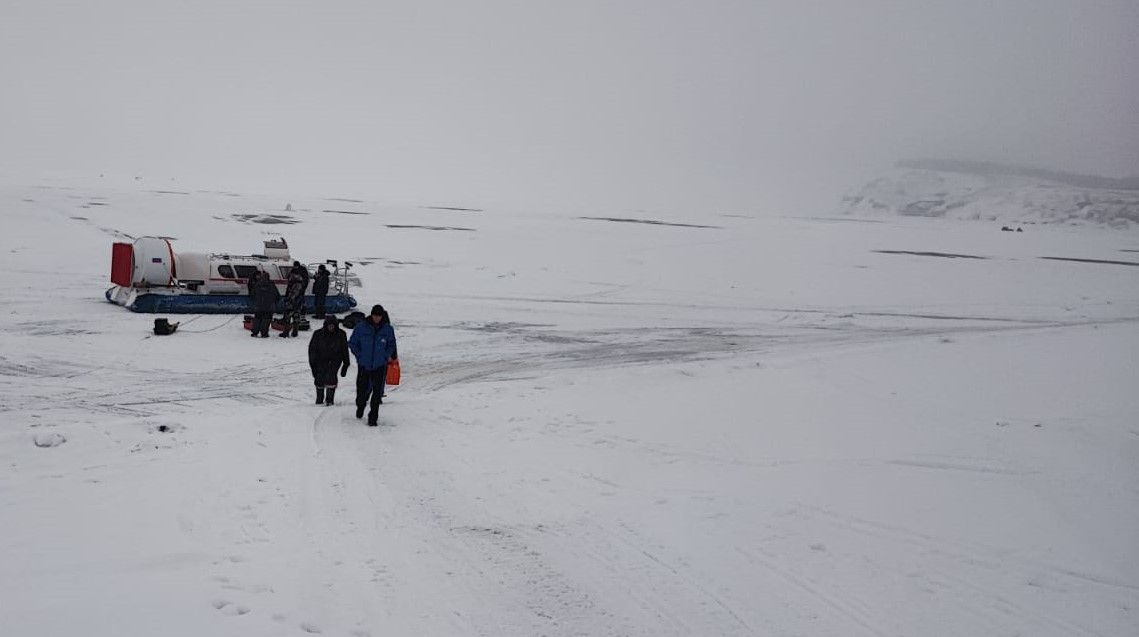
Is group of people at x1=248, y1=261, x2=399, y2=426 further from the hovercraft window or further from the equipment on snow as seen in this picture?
the hovercraft window

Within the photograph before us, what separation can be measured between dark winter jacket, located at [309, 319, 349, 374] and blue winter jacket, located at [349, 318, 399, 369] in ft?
3.16

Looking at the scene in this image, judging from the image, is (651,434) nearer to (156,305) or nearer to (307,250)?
(156,305)

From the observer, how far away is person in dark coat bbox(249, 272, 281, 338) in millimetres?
18891

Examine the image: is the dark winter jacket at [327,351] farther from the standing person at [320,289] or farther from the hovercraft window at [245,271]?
the hovercraft window at [245,271]

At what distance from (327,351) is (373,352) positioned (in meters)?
1.31

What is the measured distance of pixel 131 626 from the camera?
212 inches

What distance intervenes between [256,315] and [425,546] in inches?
522

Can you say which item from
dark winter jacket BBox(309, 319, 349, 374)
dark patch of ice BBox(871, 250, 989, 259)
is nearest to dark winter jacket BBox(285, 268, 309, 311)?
dark winter jacket BBox(309, 319, 349, 374)

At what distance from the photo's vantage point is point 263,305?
62.1 ft

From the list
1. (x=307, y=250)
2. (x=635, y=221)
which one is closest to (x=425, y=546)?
(x=307, y=250)

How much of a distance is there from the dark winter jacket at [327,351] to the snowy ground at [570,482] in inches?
27.3

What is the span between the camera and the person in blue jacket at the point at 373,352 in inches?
461

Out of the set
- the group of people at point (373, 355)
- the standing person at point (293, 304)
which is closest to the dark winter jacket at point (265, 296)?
the standing person at point (293, 304)

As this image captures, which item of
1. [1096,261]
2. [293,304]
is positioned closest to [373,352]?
[293,304]
